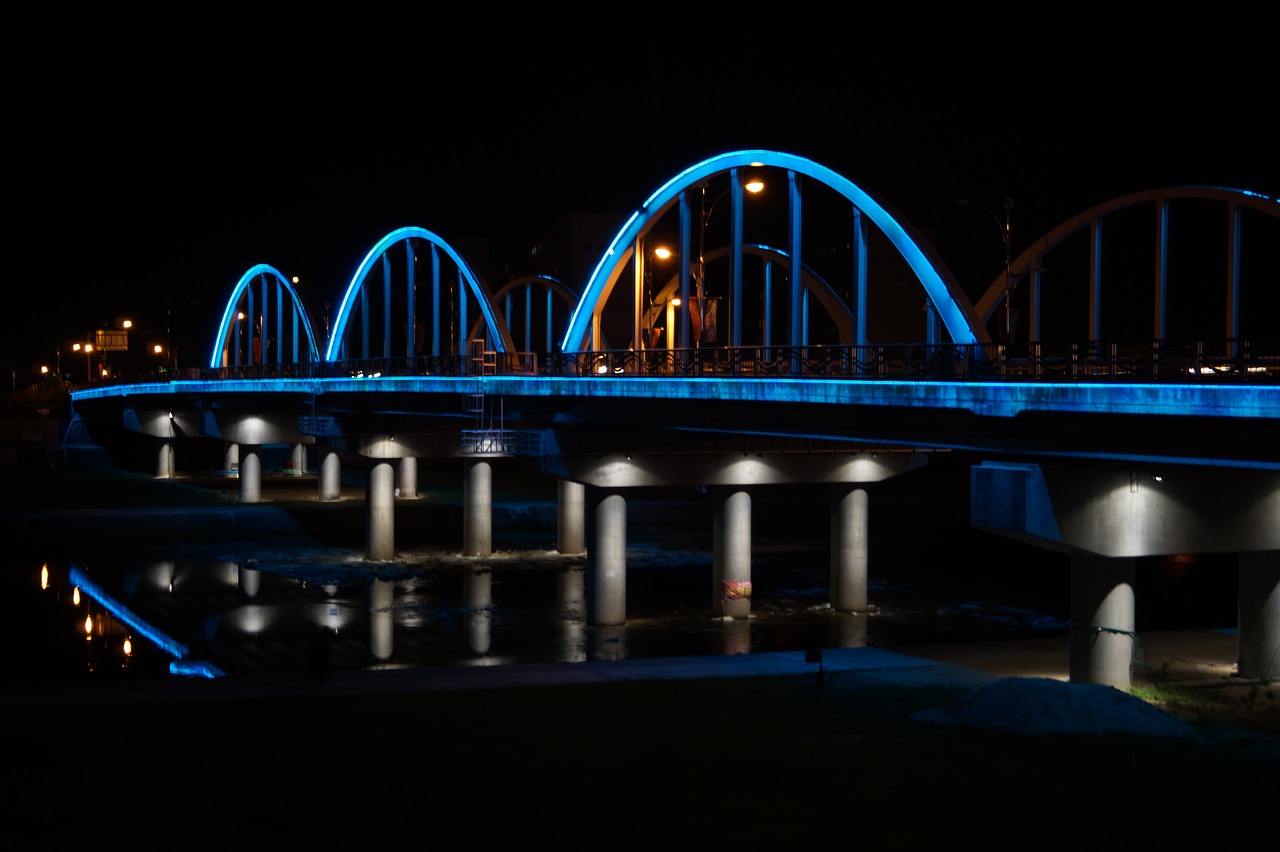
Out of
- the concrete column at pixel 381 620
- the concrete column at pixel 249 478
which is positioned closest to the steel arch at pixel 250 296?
the concrete column at pixel 249 478

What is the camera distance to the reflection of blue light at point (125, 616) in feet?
124

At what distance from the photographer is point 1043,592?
47.2 meters

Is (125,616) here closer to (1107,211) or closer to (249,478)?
(1107,211)

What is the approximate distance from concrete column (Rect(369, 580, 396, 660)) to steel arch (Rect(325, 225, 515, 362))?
10443 mm

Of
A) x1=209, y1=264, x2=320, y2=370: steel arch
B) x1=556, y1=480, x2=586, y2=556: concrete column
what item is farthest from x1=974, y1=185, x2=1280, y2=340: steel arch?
x1=209, y1=264, x2=320, y2=370: steel arch

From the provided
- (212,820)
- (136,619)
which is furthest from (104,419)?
(212,820)

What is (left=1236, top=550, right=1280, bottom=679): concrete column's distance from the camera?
27812 millimetres

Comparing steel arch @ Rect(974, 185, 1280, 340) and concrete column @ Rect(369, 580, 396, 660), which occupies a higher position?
steel arch @ Rect(974, 185, 1280, 340)

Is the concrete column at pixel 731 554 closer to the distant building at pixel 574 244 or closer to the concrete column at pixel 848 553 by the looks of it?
the concrete column at pixel 848 553

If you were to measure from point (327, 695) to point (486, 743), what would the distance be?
4730 mm

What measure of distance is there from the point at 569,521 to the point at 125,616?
1828cm

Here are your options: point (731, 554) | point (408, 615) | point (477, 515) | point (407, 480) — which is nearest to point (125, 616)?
point (408, 615)

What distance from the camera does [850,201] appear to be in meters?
35.6

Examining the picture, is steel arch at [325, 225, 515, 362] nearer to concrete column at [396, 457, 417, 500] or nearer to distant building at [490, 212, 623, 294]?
concrete column at [396, 457, 417, 500]
